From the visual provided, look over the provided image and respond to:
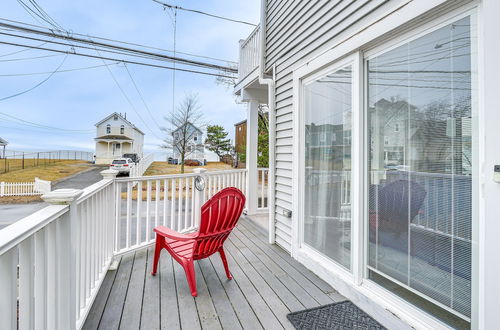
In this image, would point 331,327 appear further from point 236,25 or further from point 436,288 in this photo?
point 236,25

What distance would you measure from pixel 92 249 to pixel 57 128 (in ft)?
102

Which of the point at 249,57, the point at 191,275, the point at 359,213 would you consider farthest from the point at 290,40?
the point at 191,275

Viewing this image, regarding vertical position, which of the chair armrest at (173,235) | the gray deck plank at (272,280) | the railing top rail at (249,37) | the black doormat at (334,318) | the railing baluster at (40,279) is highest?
the railing top rail at (249,37)

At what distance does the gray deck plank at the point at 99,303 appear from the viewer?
182 cm

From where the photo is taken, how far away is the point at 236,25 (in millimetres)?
10266

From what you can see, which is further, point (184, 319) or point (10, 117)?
point (10, 117)

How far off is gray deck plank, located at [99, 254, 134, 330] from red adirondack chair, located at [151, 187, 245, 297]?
0.33m

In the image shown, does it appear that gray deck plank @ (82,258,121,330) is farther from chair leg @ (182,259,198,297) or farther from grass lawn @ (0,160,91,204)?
grass lawn @ (0,160,91,204)

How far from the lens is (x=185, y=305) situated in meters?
2.09

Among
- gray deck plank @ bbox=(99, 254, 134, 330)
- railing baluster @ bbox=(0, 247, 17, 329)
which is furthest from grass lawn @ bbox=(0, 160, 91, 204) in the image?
railing baluster @ bbox=(0, 247, 17, 329)

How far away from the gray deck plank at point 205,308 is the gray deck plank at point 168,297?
0.18 meters

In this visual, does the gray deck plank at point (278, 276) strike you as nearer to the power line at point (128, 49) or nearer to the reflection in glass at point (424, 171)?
the reflection in glass at point (424, 171)

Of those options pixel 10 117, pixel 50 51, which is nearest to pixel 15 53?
pixel 50 51

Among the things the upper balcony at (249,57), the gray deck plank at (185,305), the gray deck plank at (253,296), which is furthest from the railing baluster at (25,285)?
the upper balcony at (249,57)
